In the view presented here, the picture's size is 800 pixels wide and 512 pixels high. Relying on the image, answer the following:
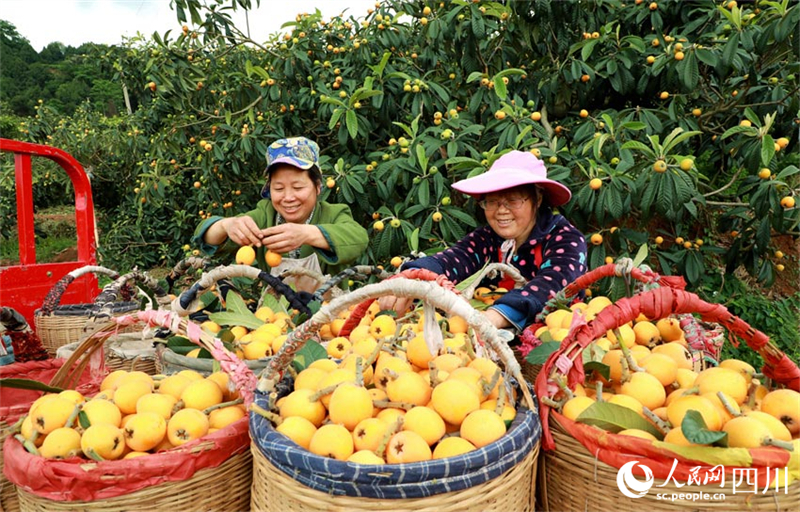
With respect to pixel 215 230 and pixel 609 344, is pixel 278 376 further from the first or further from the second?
pixel 215 230

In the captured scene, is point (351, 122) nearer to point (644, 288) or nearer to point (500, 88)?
point (500, 88)

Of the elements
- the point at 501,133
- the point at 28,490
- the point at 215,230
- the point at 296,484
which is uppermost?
the point at 501,133

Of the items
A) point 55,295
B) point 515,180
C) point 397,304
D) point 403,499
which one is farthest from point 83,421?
point 55,295

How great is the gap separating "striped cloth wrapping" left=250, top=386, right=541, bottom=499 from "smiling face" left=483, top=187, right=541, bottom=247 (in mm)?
1230

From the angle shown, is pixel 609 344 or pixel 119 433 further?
pixel 609 344

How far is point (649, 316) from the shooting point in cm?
109

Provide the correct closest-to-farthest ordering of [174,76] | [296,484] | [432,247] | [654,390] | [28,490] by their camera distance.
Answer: [296,484], [28,490], [654,390], [432,247], [174,76]

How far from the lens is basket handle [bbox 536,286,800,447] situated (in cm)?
104

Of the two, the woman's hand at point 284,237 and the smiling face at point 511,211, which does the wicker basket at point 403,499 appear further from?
the smiling face at point 511,211

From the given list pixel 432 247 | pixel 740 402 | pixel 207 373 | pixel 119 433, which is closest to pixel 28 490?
pixel 119 433

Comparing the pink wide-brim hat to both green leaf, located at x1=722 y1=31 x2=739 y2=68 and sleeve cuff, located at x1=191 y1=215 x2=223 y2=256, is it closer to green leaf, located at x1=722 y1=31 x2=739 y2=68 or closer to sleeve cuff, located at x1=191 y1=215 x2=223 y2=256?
sleeve cuff, located at x1=191 y1=215 x2=223 y2=256

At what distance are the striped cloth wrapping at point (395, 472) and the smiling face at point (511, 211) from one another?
4.03ft

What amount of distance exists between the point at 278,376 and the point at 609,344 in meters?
0.81

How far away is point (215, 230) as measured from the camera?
2221mm
